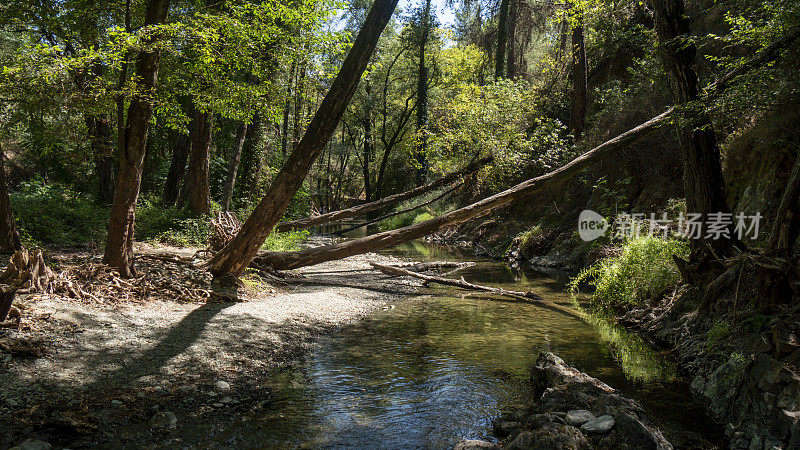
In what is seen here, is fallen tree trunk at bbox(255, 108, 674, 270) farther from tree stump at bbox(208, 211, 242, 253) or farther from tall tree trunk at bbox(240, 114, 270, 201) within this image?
tall tree trunk at bbox(240, 114, 270, 201)

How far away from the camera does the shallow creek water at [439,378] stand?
3707 mm

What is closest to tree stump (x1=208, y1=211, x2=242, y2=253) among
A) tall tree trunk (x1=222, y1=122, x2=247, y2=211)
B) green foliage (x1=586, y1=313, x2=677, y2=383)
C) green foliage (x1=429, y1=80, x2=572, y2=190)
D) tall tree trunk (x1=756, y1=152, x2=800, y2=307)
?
tall tree trunk (x1=222, y1=122, x2=247, y2=211)

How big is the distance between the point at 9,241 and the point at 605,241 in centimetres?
1184

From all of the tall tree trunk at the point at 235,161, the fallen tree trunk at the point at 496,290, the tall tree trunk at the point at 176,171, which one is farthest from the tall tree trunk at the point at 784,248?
the tall tree trunk at the point at 176,171

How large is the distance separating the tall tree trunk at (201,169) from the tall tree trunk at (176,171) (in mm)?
2807

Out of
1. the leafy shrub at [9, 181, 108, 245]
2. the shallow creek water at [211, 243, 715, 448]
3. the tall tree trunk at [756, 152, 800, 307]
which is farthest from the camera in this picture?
the leafy shrub at [9, 181, 108, 245]

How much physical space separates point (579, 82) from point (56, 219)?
52.5 feet

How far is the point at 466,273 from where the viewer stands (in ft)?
39.8

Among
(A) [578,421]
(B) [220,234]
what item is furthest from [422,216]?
(A) [578,421]

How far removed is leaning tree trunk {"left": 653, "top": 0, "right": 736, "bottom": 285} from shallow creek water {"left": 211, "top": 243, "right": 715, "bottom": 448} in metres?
1.50

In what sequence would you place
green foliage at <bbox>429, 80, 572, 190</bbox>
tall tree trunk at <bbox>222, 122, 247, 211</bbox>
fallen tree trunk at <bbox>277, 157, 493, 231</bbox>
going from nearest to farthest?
fallen tree trunk at <bbox>277, 157, 493, 231</bbox> < tall tree trunk at <bbox>222, 122, 247, 211</bbox> < green foliage at <bbox>429, 80, 572, 190</bbox>

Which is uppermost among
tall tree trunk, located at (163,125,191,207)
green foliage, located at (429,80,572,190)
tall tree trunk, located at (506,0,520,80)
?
tall tree trunk, located at (506,0,520,80)

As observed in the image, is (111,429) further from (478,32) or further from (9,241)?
(478,32)

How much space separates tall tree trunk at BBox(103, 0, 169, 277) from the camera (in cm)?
589
